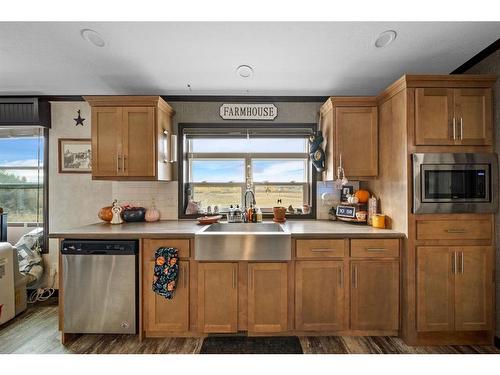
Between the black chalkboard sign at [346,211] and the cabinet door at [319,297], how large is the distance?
2.55 ft

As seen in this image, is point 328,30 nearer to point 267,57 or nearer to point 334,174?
point 267,57

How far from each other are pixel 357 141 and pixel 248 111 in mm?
1286

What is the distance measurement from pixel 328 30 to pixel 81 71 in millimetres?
2318

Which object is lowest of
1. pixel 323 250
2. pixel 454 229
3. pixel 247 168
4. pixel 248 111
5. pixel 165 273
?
pixel 165 273

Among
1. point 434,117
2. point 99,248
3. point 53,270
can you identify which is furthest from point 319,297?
point 53,270

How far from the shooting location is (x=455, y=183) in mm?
2178

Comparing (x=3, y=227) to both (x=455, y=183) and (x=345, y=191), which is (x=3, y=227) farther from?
(x=455, y=183)

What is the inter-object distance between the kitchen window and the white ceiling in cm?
56

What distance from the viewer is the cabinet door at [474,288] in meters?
2.15

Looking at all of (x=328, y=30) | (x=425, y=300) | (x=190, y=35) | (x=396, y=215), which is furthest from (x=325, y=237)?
(x=190, y=35)

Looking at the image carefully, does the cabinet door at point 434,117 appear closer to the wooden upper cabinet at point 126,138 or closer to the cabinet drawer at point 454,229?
the cabinet drawer at point 454,229

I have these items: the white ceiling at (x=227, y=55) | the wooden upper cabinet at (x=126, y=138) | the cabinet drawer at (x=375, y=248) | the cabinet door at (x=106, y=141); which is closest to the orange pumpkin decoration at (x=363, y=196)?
the cabinet drawer at (x=375, y=248)

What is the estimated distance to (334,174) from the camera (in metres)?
2.72

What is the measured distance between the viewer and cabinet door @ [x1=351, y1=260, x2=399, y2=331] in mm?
2266
